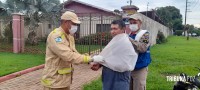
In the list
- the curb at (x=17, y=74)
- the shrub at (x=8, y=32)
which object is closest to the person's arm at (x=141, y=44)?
the curb at (x=17, y=74)

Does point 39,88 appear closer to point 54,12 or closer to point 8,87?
point 8,87

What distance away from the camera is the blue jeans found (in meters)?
3.54

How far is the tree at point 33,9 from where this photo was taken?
53.3 ft

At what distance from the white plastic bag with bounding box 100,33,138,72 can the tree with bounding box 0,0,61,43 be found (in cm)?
1283

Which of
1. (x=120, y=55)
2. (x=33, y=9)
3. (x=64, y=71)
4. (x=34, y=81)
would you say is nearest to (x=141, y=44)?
(x=120, y=55)

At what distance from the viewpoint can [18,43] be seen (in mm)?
12719

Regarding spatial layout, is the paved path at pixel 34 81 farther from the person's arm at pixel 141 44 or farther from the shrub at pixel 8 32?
the shrub at pixel 8 32

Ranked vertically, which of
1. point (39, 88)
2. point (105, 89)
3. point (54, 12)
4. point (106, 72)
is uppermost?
point (54, 12)

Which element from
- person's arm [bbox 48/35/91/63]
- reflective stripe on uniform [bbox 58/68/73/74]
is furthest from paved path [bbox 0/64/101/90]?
person's arm [bbox 48/35/91/63]

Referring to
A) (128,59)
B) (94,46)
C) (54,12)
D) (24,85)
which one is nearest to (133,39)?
(128,59)

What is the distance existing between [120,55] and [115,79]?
0.33m

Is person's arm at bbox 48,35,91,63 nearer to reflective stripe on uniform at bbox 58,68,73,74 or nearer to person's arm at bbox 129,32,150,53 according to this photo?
reflective stripe on uniform at bbox 58,68,73,74

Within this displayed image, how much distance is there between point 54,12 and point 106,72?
13071mm

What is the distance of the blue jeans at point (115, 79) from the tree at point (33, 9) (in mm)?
12738
